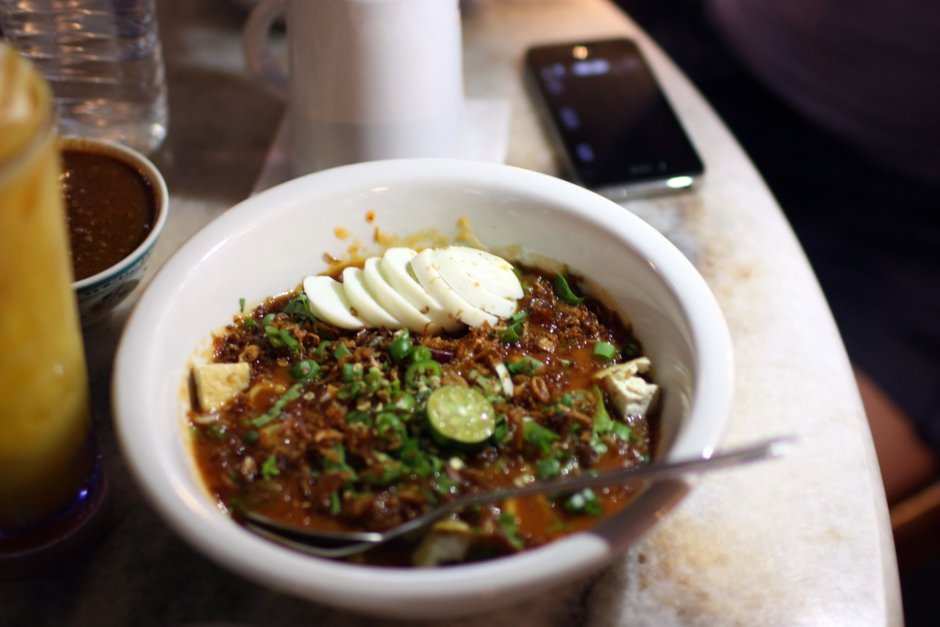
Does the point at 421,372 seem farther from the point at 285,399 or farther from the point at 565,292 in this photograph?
the point at 565,292

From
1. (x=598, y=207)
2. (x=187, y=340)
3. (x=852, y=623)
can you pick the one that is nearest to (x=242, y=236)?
(x=187, y=340)

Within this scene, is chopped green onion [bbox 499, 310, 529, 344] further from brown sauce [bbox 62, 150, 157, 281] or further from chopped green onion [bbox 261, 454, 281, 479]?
brown sauce [bbox 62, 150, 157, 281]

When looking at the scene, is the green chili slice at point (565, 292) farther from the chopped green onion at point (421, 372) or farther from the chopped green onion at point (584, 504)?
the chopped green onion at point (584, 504)

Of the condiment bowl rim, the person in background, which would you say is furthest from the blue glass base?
the person in background

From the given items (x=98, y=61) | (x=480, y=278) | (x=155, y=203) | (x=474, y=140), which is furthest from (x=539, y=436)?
(x=98, y=61)

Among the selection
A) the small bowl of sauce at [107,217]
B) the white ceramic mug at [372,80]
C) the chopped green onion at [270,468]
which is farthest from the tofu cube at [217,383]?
the white ceramic mug at [372,80]

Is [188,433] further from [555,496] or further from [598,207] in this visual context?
[598,207]
